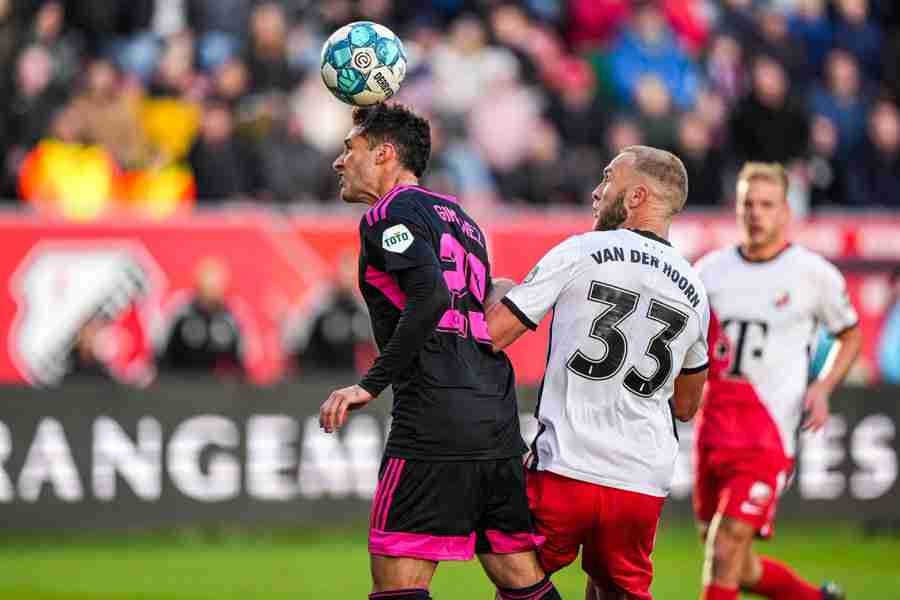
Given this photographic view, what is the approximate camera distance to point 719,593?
28.8 ft

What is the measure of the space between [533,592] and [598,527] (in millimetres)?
366

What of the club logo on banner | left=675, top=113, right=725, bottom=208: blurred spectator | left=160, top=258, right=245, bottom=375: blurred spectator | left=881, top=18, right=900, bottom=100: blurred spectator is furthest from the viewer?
left=881, top=18, right=900, bottom=100: blurred spectator

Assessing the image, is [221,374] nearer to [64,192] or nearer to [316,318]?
[316,318]

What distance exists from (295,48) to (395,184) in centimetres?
1144

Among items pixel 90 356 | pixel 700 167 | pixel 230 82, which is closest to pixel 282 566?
pixel 90 356

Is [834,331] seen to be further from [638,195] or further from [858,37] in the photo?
[858,37]

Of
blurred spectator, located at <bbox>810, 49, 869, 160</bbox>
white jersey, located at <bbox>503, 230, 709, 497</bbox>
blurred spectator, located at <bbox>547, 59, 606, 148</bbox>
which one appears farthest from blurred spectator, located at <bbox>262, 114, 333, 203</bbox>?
white jersey, located at <bbox>503, 230, 709, 497</bbox>

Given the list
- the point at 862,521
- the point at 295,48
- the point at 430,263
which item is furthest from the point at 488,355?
the point at 295,48

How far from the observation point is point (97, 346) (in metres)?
15.3

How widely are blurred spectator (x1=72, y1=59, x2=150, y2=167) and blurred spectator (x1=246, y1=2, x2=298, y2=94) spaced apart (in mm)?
1661

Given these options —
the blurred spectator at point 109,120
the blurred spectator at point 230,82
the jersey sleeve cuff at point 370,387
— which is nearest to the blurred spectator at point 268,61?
the blurred spectator at point 230,82

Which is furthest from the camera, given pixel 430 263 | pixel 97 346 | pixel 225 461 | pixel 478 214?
pixel 478 214

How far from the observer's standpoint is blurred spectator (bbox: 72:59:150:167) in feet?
53.3

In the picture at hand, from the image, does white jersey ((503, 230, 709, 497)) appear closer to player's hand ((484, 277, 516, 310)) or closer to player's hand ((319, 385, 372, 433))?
player's hand ((484, 277, 516, 310))
